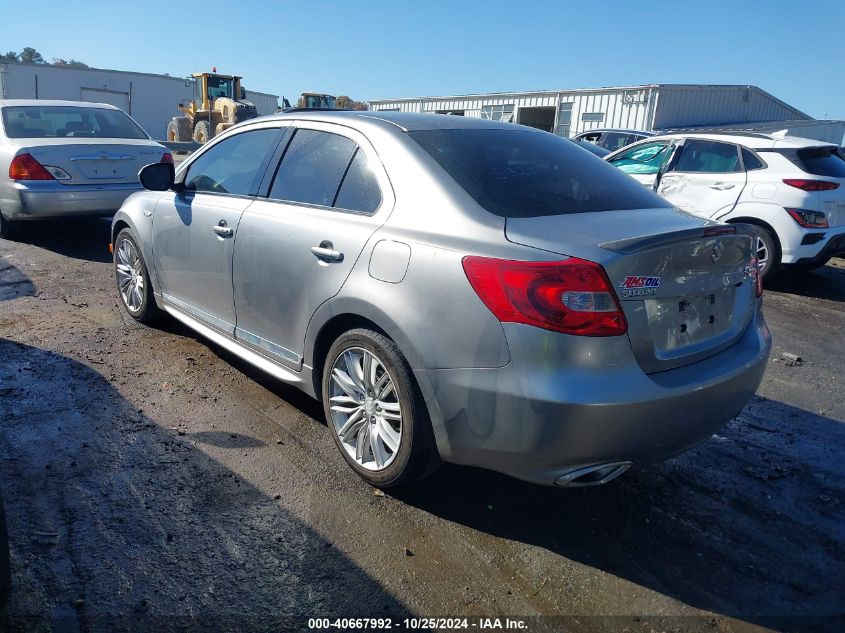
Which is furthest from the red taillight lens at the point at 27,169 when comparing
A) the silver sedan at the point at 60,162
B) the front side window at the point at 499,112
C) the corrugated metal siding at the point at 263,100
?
the corrugated metal siding at the point at 263,100

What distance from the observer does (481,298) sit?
98.8 inches

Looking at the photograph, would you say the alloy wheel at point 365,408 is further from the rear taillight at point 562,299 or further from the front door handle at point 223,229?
the front door handle at point 223,229

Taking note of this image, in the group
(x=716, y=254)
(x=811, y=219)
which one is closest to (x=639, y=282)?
(x=716, y=254)

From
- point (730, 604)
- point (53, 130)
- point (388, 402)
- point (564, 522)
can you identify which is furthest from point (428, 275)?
point (53, 130)

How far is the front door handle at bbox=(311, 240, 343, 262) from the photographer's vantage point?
3.11 m

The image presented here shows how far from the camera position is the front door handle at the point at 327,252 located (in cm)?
311

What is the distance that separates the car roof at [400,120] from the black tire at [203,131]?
80.7 ft

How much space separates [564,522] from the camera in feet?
9.74

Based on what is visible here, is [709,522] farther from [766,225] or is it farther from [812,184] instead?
[812,184]

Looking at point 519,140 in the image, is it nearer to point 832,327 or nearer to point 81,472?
point 81,472

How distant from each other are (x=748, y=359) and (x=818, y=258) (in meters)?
5.28

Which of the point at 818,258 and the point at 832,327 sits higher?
the point at 818,258

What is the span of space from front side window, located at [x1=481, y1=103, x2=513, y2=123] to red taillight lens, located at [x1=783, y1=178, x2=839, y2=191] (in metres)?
22.3

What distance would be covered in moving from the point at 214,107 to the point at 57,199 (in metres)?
21.6
